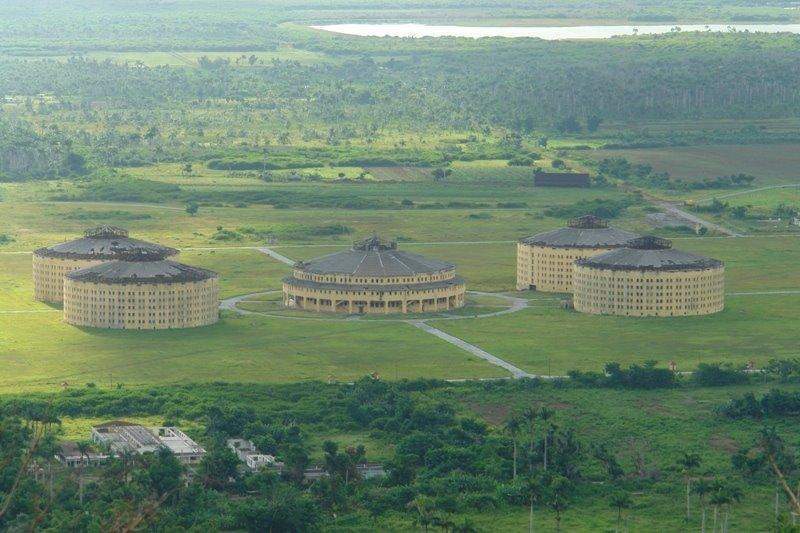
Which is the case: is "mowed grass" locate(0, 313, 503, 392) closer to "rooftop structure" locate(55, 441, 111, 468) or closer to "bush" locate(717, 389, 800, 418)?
"bush" locate(717, 389, 800, 418)

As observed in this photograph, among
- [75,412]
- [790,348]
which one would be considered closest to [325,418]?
[75,412]

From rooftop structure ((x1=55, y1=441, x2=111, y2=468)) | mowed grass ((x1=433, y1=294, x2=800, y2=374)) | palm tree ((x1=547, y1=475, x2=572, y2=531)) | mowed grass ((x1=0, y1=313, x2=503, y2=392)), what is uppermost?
mowed grass ((x1=433, y1=294, x2=800, y2=374))

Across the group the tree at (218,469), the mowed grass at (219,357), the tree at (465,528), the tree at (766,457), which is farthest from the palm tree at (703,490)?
the mowed grass at (219,357)

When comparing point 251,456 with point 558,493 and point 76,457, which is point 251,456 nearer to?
point 76,457

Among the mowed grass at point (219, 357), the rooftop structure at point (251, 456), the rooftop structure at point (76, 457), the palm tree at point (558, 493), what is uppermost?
the mowed grass at point (219, 357)

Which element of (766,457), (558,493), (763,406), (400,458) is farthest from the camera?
(763,406)

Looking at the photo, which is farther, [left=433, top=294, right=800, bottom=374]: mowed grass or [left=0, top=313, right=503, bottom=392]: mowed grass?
[left=433, top=294, right=800, bottom=374]: mowed grass

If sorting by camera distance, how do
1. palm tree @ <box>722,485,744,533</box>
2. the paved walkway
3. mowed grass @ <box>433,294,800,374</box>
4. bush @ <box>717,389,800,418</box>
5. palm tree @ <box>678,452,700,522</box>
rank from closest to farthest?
1. palm tree @ <box>722,485,744,533</box>
2. palm tree @ <box>678,452,700,522</box>
3. bush @ <box>717,389,800,418</box>
4. the paved walkway
5. mowed grass @ <box>433,294,800,374</box>

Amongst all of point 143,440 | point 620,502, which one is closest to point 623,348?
point 143,440

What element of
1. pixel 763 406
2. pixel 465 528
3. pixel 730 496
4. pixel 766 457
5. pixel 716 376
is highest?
pixel 766 457

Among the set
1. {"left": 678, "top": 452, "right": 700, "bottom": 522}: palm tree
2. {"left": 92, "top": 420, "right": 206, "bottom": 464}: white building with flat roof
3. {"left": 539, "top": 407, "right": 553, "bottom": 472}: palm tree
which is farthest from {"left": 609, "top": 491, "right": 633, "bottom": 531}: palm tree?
{"left": 92, "top": 420, "right": 206, "bottom": 464}: white building with flat roof

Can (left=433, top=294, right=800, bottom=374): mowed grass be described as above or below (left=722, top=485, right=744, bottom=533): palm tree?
above

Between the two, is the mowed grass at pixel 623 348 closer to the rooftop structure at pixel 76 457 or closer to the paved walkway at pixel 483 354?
the paved walkway at pixel 483 354
